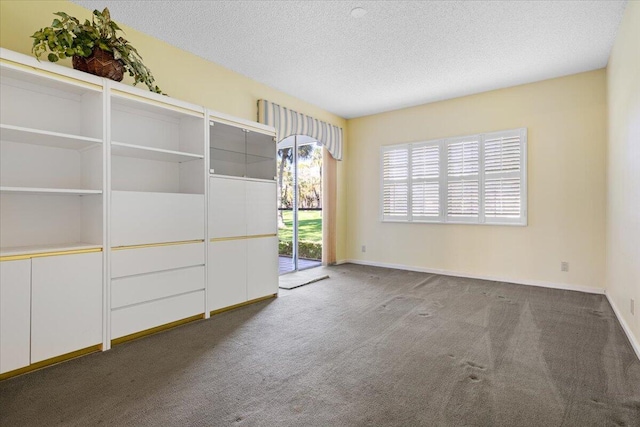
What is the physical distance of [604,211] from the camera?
400 cm

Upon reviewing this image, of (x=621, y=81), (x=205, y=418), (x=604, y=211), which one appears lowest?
(x=205, y=418)

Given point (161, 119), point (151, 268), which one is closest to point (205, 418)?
point (151, 268)

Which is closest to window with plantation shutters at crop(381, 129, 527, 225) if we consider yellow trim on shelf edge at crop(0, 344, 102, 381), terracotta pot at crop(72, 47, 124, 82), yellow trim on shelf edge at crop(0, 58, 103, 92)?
terracotta pot at crop(72, 47, 124, 82)

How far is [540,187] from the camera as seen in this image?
4426 millimetres

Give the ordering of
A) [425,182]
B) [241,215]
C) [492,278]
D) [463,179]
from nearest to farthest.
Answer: [241,215]
[492,278]
[463,179]
[425,182]

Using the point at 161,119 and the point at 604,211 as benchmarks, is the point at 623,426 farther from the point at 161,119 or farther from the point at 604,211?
the point at 161,119

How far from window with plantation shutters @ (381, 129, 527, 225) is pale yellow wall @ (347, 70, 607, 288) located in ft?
0.43

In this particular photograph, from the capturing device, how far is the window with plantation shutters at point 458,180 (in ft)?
15.2

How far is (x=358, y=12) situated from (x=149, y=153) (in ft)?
7.36

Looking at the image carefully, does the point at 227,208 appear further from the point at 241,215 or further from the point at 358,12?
the point at 358,12

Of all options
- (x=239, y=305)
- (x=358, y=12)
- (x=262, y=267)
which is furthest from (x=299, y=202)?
(x=358, y=12)

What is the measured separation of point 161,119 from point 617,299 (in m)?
4.81

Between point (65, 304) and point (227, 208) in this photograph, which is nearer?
point (65, 304)

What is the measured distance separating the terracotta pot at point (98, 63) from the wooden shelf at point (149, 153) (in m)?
0.54
